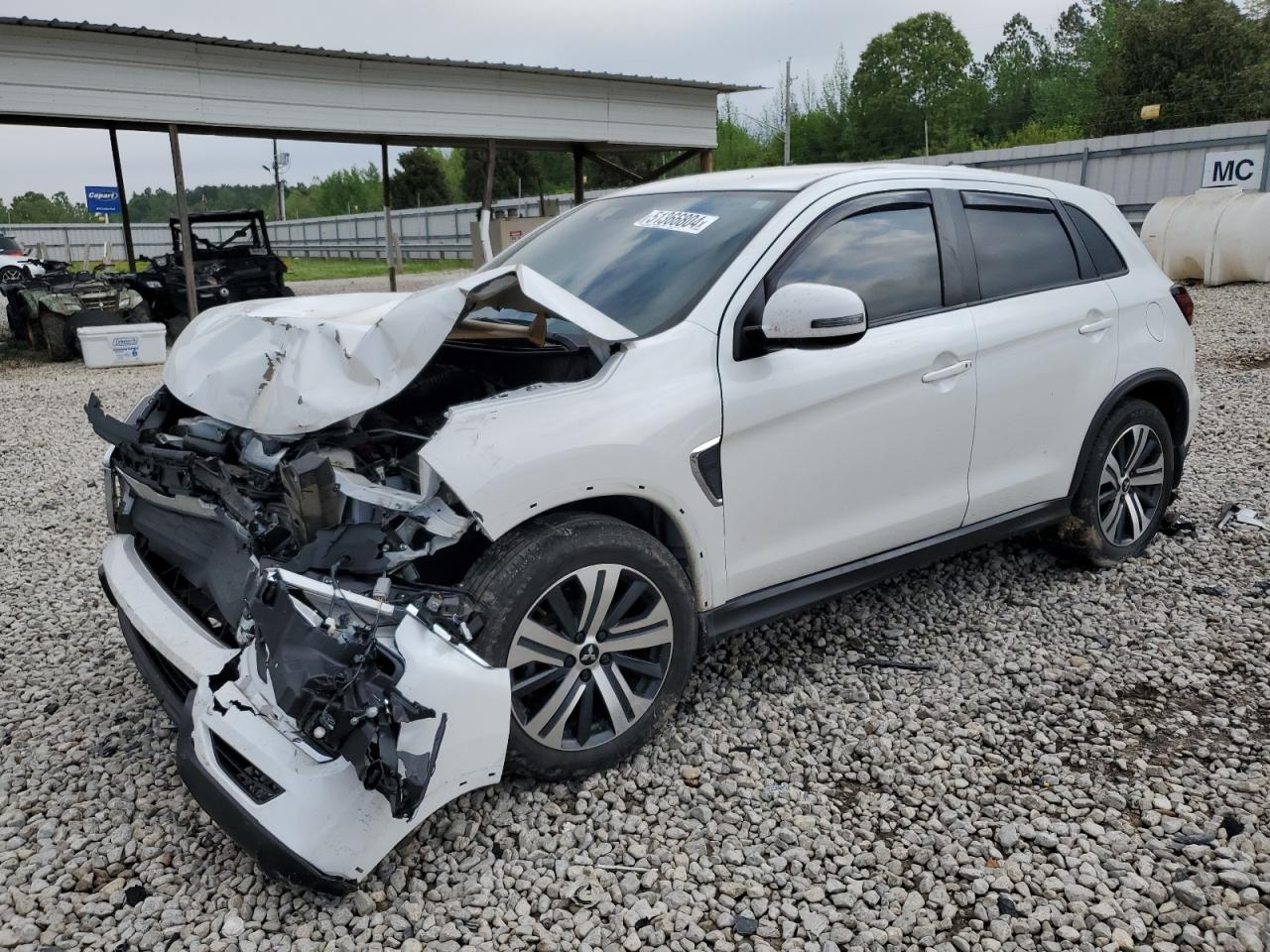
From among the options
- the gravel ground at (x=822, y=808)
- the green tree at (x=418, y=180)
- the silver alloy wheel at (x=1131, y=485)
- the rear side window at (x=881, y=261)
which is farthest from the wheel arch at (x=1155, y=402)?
the green tree at (x=418, y=180)

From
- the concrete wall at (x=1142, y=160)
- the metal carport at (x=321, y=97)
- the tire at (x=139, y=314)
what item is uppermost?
the metal carport at (x=321, y=97)

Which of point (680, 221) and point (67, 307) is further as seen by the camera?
point (67, 307)

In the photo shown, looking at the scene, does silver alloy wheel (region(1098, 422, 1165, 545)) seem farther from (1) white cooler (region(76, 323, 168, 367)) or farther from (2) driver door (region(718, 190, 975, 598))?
(1) white cooler (region(76, 323, 168, 367))

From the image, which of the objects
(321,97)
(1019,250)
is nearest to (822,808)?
(1019,250)

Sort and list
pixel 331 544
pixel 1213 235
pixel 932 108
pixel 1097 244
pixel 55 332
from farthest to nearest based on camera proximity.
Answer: pixel 932 108 < pixel 1213 235 < pixel 55 332 < pixel 1097 244 < pixel 331 544

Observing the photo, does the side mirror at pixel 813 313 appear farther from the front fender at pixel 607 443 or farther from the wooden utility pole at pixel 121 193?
the wooden utility pole at pixel 121 193

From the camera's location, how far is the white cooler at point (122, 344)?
1229 centimetres

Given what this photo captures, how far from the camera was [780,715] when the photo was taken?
3.44 metres

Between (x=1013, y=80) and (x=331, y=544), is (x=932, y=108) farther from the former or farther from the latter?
(x=331, y=544)

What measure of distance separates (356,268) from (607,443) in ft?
120

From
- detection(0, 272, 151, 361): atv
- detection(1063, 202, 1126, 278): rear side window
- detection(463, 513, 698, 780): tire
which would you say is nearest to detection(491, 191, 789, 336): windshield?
detection(463, 513, 698, 780): tire

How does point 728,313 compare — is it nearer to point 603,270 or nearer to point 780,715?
point 603,270

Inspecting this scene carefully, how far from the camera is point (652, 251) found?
350cm

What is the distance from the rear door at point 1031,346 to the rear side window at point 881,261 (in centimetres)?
22
